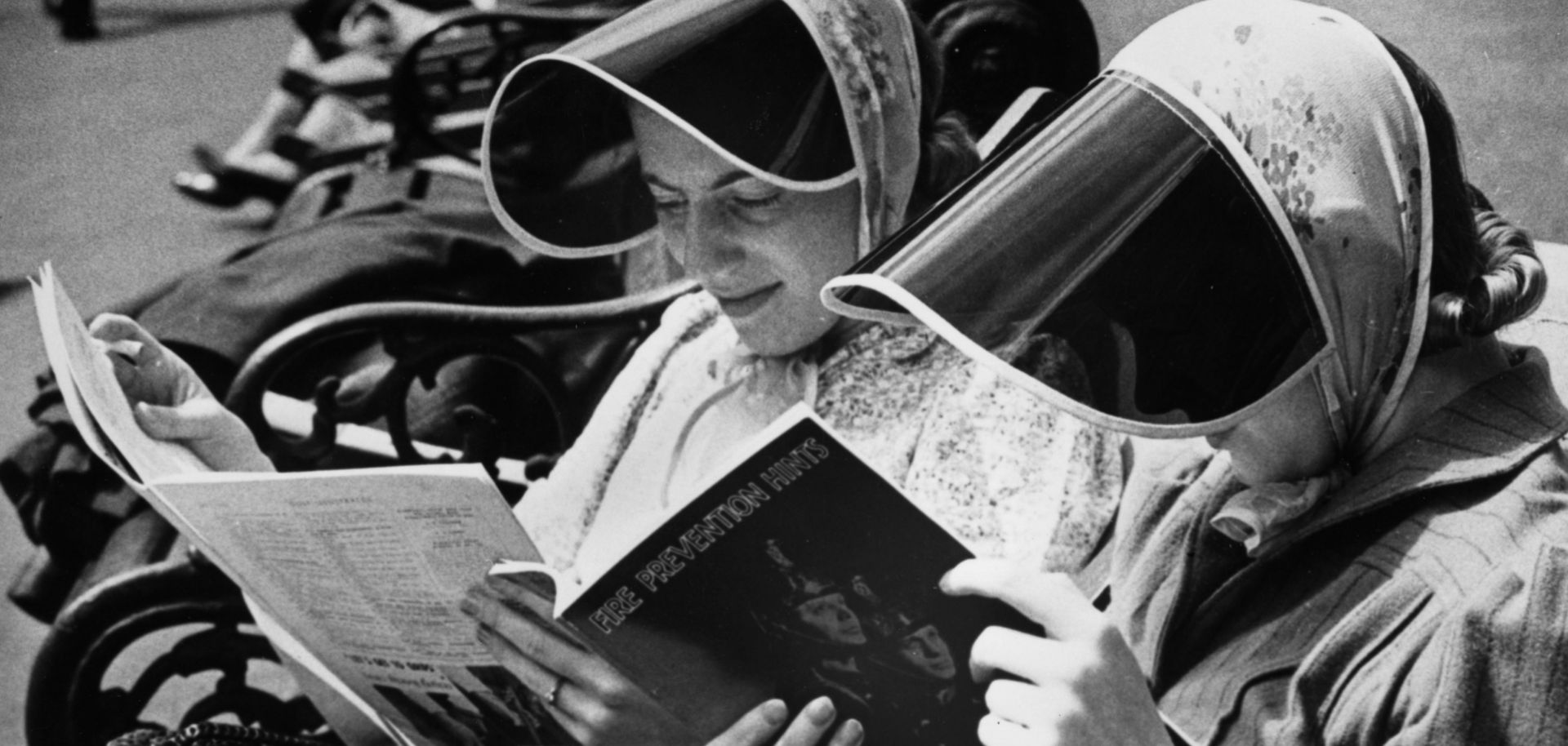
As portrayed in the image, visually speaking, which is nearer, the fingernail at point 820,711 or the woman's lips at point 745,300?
the fingernail at point 820,711

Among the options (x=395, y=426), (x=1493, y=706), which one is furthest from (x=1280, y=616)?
(x=395, y=426)

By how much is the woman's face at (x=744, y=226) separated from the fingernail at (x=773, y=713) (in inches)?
19.7

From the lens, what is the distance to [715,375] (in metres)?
1.67

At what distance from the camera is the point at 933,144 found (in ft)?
4.90

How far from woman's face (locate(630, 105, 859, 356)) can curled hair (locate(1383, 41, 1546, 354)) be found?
534 mm

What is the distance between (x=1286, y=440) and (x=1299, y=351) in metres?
0.11

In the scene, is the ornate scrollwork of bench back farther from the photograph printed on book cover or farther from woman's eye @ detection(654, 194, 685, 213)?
the photograph printed on book cover

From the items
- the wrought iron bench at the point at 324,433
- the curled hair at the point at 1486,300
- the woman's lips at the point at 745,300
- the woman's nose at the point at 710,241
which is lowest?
the wrought iron bench at the point at 324,433

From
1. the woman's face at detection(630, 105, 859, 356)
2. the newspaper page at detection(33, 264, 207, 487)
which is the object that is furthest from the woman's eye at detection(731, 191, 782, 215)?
the newspaper page at detection(33, 264, 207, 487)

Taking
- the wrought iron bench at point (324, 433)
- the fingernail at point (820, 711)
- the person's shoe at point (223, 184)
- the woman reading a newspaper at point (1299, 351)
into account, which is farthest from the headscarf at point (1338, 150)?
the person's shoe at point (223, 184)

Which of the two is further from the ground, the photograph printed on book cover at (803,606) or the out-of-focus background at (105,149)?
the photograph printed on book cover at (803,606)

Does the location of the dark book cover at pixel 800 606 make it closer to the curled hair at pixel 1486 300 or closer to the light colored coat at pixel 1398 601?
the light colored coat at pixel 1398 601

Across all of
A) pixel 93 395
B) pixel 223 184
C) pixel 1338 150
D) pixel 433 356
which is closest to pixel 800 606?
pixel 1338 150

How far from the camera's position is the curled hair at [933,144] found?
4.87 feet
